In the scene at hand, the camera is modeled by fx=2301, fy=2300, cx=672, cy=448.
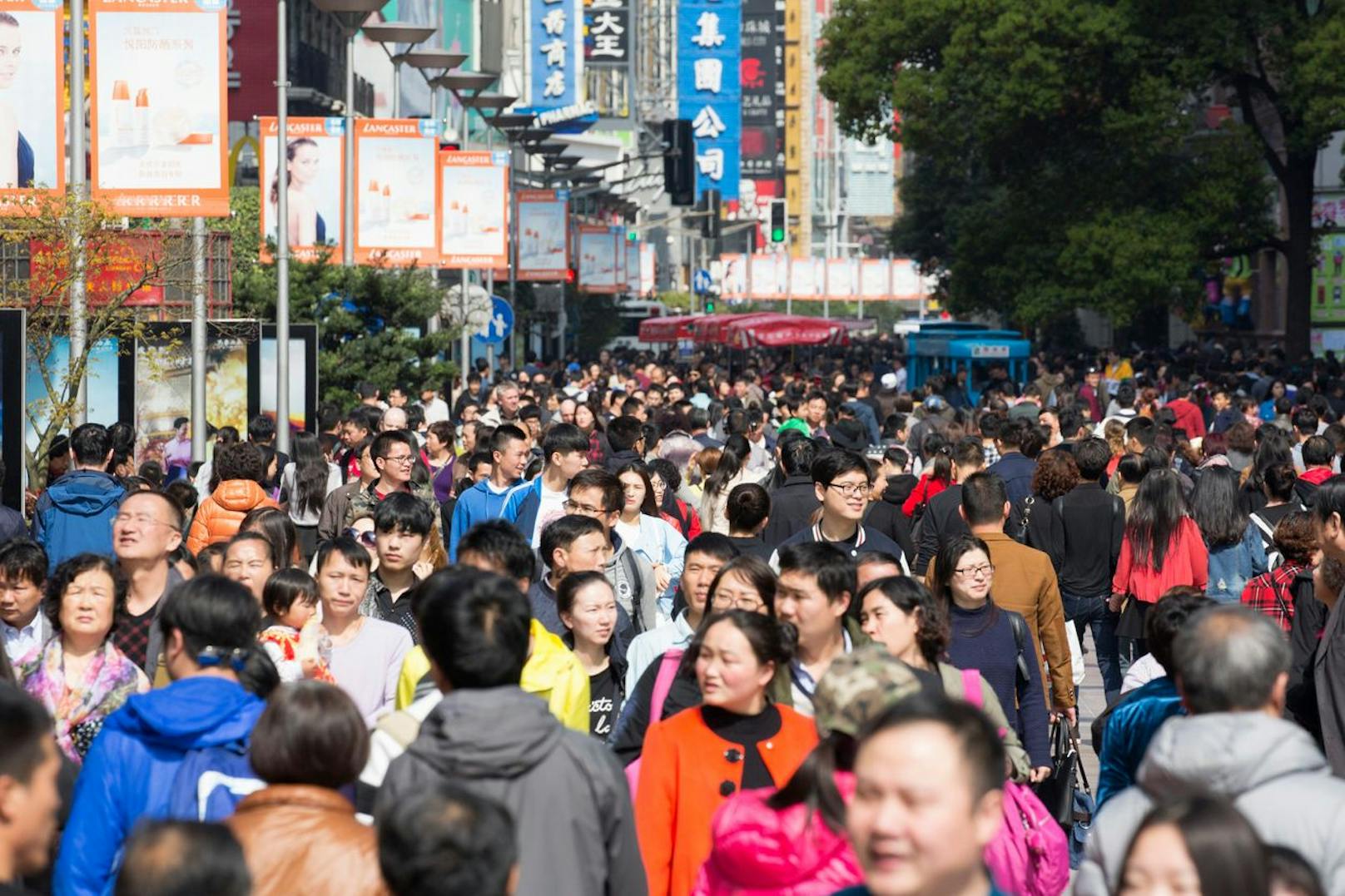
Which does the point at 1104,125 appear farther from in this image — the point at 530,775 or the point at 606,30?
the point at 606,30

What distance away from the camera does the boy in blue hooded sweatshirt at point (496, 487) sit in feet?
38.1

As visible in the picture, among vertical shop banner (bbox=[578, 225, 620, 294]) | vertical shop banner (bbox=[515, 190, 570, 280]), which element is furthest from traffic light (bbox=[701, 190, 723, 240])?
vertical shop banner (bbox=[515, 190, 570, 280])

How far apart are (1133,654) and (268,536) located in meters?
4.95

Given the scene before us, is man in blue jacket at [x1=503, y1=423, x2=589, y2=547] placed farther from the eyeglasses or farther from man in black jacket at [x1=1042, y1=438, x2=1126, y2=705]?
man in black jacket at [x1=1042, y1=438, x2=1126, y2=705]

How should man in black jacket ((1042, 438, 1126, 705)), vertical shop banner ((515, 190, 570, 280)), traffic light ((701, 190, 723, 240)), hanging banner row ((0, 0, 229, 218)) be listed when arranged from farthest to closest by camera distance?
1. traffic light ((701, 190, 723, 240))
2. vertical shop banner ((515, 190, 570, 280))
3. hanging banner row ((0, 0, 229, 218))
4. man in black jacket ((1042, 438, 1126, 705))

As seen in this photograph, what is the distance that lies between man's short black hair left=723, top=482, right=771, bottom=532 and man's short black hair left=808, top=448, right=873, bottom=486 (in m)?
0.32

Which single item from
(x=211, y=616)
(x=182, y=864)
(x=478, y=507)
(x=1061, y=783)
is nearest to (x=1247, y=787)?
(x=182, y=864)

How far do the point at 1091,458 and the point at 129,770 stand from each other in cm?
770

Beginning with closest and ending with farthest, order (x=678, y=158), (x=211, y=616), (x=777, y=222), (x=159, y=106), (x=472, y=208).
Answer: (x=211, y=616) < (x=159, y=106) < (x=472, y=208) < (x=678, y=158) < (x=777, y=222)

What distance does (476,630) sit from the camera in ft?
16.0

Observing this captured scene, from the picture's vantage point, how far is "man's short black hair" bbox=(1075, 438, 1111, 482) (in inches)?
471

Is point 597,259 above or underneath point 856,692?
above

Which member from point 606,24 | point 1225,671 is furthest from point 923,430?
point 606,24

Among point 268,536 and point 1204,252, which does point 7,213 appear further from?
point 1204,252
